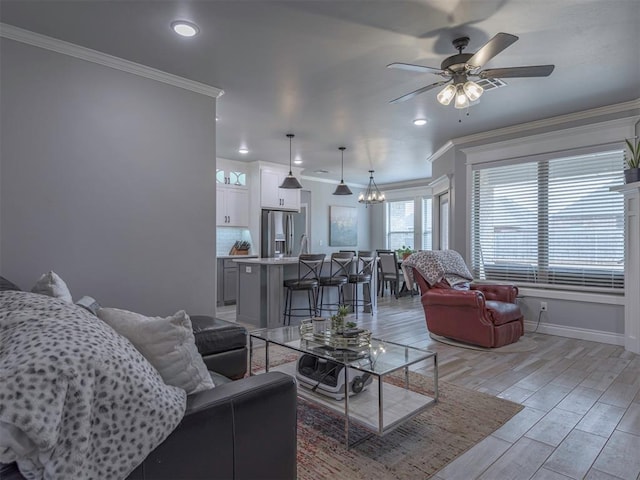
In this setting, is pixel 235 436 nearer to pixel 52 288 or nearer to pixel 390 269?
pixel 52 288

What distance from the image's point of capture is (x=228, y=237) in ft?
24.5

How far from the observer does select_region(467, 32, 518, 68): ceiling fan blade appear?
216 cm

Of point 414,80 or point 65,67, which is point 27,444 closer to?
point 65,67

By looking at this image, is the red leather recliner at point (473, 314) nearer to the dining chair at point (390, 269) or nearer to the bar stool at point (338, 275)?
the bar stool at point (338, 275)

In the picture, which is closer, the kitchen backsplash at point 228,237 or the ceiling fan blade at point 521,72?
the ceiling fan blade at point 521,72

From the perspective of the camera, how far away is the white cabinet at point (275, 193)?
7339 mm

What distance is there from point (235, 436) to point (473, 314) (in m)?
3.26

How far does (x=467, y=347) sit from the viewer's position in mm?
4008

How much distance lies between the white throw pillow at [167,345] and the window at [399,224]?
8.45 metres

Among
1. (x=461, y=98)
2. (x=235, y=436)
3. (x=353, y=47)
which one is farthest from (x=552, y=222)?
(x=235, y=436)

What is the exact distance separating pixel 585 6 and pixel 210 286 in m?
3.75

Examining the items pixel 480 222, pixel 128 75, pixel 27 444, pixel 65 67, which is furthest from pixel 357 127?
pixel 27 444

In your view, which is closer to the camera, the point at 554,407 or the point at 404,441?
the point at 404,441

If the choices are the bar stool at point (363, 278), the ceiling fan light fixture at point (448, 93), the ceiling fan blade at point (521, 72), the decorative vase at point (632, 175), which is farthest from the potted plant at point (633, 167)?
the bar stool at point (363, 278)
